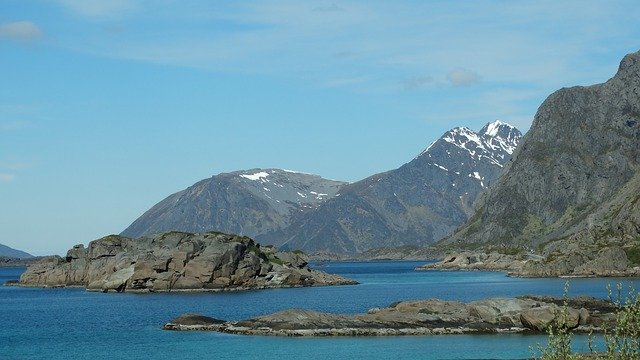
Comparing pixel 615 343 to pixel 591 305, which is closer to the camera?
pixel 615 343

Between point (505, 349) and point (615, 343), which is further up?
point (615, 343)

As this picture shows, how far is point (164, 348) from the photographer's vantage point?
3834 inches

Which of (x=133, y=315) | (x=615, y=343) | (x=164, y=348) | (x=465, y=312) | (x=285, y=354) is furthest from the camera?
(x=133, y=315)

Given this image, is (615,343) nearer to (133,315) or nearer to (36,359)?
Result: (36,359)

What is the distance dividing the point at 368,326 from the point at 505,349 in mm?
21151

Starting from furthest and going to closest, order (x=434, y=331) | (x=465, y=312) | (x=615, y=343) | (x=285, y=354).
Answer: (x=465, y=312), (x=434, y=331), (x=285, y=354), (x=615, y=343)

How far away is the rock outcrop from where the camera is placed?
4092 inches

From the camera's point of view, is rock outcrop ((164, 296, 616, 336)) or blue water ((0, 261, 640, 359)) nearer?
blue water ((0, 261, 640, 359))

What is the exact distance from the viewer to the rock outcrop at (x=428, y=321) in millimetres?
103938

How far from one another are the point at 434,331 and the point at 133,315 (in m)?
58.1

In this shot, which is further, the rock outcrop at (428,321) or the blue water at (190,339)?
the rock outcrop at (428,321)

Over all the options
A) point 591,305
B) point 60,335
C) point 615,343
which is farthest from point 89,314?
point 615,343

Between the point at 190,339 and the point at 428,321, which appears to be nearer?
the point at 190,339

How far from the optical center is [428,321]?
109 meters
